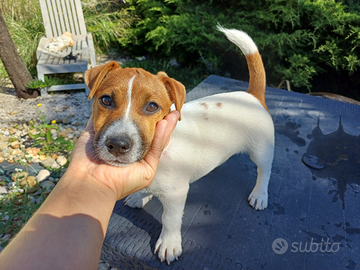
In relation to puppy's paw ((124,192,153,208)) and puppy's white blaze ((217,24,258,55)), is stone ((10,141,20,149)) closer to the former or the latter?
puppy's paw ((124,192,153,208))

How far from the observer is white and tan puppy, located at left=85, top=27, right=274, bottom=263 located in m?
1.68

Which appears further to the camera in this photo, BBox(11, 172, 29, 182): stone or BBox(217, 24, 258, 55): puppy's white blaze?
BBox(11, 172, 29, 182): stone

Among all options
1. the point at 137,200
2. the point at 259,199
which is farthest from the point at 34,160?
the point at 259,199

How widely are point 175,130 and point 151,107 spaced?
0.32 meters

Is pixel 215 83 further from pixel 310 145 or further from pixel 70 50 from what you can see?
pixel 70 50

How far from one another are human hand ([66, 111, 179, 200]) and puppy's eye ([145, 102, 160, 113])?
0.10 meters

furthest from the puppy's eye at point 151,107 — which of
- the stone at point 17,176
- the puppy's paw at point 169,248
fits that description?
the stone at point 17,176

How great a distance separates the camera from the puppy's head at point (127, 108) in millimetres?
1611

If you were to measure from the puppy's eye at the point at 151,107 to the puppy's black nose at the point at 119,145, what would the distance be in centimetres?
32

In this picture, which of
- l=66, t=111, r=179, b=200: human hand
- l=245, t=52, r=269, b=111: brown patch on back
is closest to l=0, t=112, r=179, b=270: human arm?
l=66, t=111, r=179, b=200: human hand

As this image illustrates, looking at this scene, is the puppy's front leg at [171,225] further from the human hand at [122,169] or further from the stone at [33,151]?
the stone at [33,151]

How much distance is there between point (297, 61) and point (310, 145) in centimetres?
269

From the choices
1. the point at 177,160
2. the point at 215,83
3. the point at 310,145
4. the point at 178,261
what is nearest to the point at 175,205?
the point at 177,160

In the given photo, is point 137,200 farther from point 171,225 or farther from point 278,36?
point 278,36
